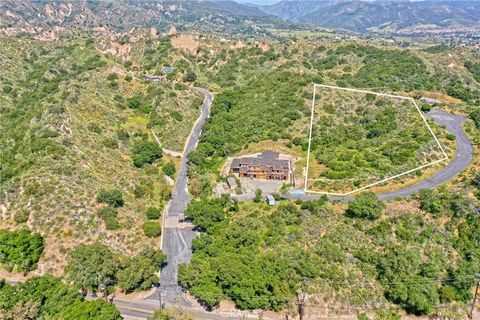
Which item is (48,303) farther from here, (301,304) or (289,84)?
(289,84)

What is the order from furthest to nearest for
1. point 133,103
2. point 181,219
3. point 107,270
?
point 133,103
point 181,219
point 107,270

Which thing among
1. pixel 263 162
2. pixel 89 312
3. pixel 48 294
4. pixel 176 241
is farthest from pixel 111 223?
pixel 263 162

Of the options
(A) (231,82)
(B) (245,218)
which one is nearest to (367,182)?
(B) (245,218)

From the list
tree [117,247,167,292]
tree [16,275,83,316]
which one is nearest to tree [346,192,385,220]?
tree [117,247,167,292]

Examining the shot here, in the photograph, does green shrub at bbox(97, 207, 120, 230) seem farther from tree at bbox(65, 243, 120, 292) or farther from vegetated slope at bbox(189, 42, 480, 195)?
vegetated slope at bbox(189, 42, 480, 195)

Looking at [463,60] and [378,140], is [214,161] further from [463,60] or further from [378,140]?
[463,60]

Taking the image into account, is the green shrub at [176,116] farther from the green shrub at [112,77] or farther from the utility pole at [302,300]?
the utility pole at [302,300]
